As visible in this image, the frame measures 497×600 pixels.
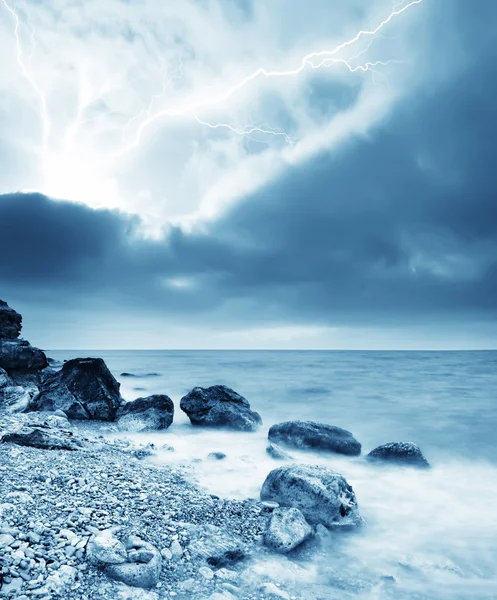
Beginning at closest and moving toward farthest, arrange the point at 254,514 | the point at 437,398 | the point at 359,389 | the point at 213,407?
the point at 254,514, the point at 213,407, the point at 437,398, the point at 359,389

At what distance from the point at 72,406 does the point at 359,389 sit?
1875cm

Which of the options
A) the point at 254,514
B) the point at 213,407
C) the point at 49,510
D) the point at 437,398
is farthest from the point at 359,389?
the point at 49,510

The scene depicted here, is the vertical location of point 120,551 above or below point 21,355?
below

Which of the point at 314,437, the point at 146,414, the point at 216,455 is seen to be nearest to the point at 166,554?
the point at 216,455

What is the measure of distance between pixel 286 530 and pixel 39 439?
457 centimetres

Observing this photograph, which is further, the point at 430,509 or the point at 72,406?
the point at 72,406

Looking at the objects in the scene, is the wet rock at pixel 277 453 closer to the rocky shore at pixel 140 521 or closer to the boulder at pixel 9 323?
the rocky shore at pixel 140 521

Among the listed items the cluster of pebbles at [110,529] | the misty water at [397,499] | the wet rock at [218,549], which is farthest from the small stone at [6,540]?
the misty water at [397,499]

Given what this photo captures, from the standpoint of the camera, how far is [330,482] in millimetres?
5754

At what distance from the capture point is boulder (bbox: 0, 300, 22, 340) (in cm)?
2005

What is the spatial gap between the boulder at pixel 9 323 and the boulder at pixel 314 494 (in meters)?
18.5

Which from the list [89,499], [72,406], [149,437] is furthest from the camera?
[72,406]

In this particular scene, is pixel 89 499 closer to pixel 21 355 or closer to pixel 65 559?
pixel 65 559

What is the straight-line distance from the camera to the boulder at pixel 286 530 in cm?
459
